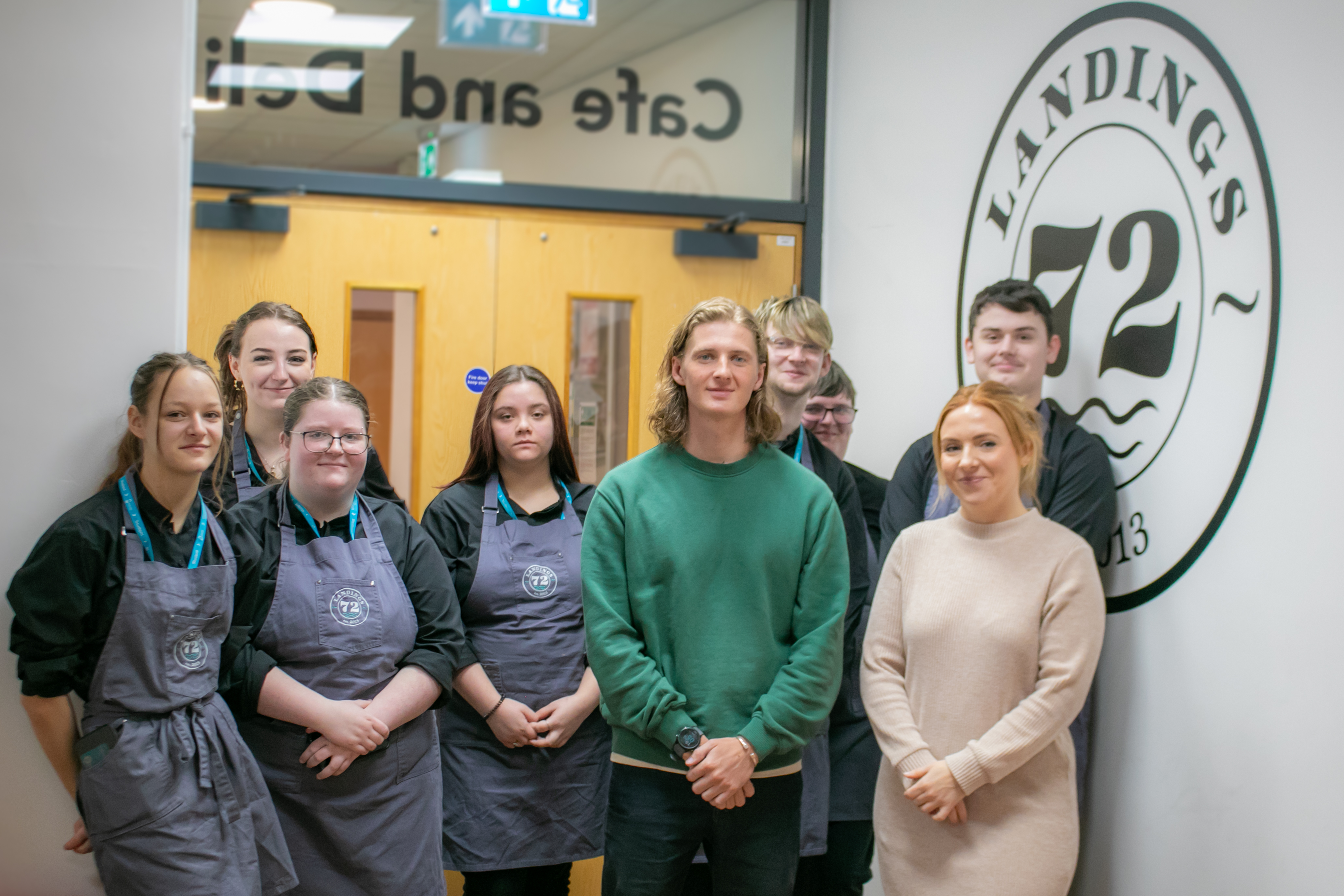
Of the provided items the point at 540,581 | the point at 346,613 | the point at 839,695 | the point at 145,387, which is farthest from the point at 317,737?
the point at 839,695

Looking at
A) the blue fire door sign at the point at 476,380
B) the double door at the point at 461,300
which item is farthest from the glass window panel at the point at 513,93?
the blue fire door sign at the point at 476,380

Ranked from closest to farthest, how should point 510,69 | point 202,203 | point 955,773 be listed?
point 955,773 < point 202,203 < point 510,69

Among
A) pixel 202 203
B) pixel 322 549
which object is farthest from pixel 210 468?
pixel 202 203

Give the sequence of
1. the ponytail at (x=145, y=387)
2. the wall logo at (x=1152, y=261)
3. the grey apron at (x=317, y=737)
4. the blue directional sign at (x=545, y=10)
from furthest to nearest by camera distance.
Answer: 1. the blue directional sign at (x=545, y=10)
2. the wall logo at (x=1152, y=261)
3. the grey apron at (x=317, y=737)
4. the ponytail at (x=145, y=387)

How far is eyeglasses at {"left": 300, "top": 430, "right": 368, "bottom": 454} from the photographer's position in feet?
6.89

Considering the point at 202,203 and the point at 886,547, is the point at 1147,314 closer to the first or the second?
the point at 886,547

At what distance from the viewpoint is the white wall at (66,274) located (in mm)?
2129

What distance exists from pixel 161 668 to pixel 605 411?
2.00m

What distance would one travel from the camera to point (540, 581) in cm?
241

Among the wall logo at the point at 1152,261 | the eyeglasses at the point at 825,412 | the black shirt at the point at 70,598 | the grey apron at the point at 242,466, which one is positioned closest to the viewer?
the black shirt at the point at 70,598

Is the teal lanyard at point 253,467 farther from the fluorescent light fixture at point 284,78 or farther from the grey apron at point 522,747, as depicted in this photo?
the fluorescent light fixture at point 284,78

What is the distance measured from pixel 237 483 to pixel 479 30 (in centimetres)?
179

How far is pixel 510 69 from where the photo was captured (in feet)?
11.9

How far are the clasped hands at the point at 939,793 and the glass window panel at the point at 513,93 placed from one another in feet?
7.54
